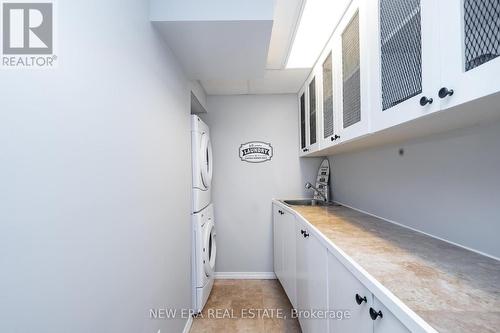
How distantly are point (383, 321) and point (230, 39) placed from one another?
159cm

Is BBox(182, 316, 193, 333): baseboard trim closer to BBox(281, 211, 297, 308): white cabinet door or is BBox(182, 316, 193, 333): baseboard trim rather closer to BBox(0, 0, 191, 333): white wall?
BBox(0, 0, 191, 333): white wall

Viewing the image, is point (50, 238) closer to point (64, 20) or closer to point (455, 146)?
point (64, 20)

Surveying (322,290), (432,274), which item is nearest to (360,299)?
(432,274)

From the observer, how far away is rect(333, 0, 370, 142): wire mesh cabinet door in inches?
47.1

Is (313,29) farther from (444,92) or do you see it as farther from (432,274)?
(432,274)

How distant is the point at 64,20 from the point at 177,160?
1145 millimetres

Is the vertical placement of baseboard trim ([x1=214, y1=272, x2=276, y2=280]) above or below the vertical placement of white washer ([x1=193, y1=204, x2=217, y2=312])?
below

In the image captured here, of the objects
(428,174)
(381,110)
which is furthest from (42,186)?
(428,174)

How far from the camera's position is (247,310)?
225cm

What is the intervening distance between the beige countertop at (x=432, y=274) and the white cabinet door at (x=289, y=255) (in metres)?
0.72

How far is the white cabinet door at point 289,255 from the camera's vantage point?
2047 mm

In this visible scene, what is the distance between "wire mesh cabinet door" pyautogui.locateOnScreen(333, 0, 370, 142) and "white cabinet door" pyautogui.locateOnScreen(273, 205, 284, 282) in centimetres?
131

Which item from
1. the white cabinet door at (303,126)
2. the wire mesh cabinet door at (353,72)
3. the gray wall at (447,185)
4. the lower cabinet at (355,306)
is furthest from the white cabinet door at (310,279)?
the white cabinet door at (303,126)

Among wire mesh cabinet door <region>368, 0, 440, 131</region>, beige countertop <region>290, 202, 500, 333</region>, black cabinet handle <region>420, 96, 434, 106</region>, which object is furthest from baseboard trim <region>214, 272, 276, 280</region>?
black cabinet handle <region>420, 96, 434, 106</region>
